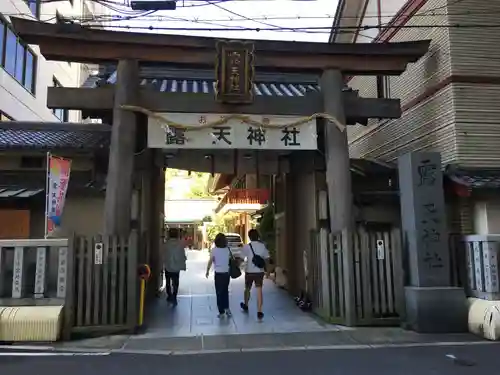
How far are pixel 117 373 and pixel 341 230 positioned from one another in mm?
5327

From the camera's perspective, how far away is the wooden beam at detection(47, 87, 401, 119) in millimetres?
10008

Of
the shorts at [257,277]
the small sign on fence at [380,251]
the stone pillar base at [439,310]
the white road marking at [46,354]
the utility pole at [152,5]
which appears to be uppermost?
the utility pole at [152,5]

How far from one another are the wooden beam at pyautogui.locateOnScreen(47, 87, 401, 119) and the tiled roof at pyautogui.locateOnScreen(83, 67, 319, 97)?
5.19 ft

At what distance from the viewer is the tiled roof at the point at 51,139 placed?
1198 centimetres

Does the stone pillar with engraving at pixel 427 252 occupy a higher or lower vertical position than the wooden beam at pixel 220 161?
lower

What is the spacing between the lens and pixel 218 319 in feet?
34.5

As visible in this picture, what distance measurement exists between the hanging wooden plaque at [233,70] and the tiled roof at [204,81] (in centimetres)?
182

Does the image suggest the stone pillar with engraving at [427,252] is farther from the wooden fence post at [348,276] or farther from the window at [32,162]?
the window at [32,162]

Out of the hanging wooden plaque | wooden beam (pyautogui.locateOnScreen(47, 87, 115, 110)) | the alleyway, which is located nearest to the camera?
the alleyway

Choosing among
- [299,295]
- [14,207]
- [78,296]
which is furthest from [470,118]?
[14,207]

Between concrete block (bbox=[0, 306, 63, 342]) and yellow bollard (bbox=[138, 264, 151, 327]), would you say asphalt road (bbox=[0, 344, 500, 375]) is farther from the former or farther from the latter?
yellow bollard (bbox=[138, 264, 151, 327])

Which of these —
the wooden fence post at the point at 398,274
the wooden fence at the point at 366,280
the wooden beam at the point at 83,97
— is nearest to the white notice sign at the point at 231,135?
the wooden beam at the point at 83,97

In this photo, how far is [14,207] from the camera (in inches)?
479

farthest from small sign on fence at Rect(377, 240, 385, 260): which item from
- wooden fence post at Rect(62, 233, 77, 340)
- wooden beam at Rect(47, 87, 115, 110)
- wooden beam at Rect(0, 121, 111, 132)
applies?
wooden beam at Rect(0, 121, 111, 132)
